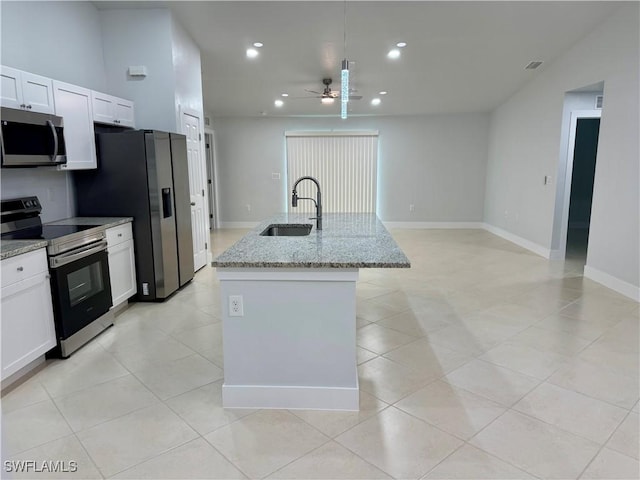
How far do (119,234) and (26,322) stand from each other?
123 cm

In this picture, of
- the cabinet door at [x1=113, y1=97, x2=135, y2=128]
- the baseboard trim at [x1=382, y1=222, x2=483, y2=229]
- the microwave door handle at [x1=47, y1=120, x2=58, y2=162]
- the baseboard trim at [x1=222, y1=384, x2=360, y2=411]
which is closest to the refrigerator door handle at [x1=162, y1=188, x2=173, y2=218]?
the cabinet door at [x1=113, y1=97, x2=135, y2=128]

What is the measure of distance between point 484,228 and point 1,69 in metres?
8.55

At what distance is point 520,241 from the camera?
6.84 meters

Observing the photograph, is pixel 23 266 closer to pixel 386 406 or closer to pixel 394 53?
pixel 386 406

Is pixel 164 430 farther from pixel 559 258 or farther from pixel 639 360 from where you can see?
pixel 559 258

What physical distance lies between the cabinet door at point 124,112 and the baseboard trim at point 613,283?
542cm

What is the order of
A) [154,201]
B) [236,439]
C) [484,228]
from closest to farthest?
[236,439], [154,201], [484,228]

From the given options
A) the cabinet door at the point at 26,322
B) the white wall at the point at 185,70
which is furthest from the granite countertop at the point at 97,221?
the white wall at the point at 185,70

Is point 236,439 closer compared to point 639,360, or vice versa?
point 236,439

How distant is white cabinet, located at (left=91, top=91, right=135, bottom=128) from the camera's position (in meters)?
3.60

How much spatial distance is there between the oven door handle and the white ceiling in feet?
8.24

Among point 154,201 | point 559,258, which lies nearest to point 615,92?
point 559,258

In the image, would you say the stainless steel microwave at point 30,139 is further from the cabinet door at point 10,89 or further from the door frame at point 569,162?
the door frame at point 569,162

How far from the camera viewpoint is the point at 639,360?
8.89 feet
